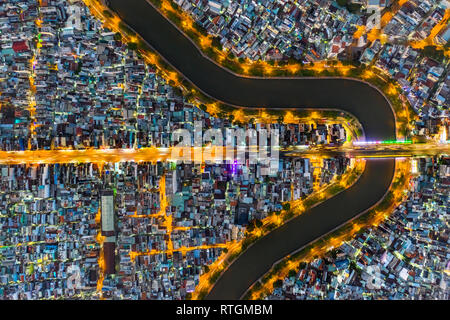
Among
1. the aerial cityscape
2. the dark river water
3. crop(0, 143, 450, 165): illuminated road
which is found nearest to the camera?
the aerial cityscape

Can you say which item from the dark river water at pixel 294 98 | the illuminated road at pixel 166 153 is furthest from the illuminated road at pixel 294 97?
the illuminated road at pixel 166 153

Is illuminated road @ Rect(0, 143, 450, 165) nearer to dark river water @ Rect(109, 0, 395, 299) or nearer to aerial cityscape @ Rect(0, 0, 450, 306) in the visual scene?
aerial cityscape @ Rect(0, 0, 450, 306)

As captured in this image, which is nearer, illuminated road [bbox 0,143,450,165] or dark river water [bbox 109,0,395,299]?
illuminated road [bbox 0,143,450,165]

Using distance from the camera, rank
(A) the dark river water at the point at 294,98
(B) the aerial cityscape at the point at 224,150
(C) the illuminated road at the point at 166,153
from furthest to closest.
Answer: (A) the dark river water at the point at 294,98
(C) the illuminated road at the point at 166,153
(B) the aerial cityscape at the point at 224,150

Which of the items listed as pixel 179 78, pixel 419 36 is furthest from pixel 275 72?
pixel 419 36

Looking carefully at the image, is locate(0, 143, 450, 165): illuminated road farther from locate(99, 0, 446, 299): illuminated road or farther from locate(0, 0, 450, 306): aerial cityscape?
locate(99, 0, 446, 299): illuminated road

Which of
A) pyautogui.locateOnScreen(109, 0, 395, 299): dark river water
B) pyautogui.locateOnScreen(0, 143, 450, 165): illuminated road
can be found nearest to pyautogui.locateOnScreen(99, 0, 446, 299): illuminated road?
pyautogui.locateOnScreen(109, 0, 395, 299): dark river water

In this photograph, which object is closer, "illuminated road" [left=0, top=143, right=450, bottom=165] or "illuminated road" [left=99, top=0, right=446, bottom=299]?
"illuminated road" [left=0, top=143, right=450, bottom=165]

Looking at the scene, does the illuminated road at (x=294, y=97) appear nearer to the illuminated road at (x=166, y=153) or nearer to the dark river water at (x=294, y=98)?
the dark river water at (x=294, y=98)

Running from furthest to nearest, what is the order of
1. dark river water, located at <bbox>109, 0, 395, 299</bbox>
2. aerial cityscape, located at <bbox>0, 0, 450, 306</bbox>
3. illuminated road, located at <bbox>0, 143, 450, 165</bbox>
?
dark river water, located at <bbox>109, 0, 395, 299</bbox>
illuminated road, located at <bbox>0, 143, 450, 165</bbox>
aerial cityscape, located at <bbox>0, 0, 450, 306</bbox>
